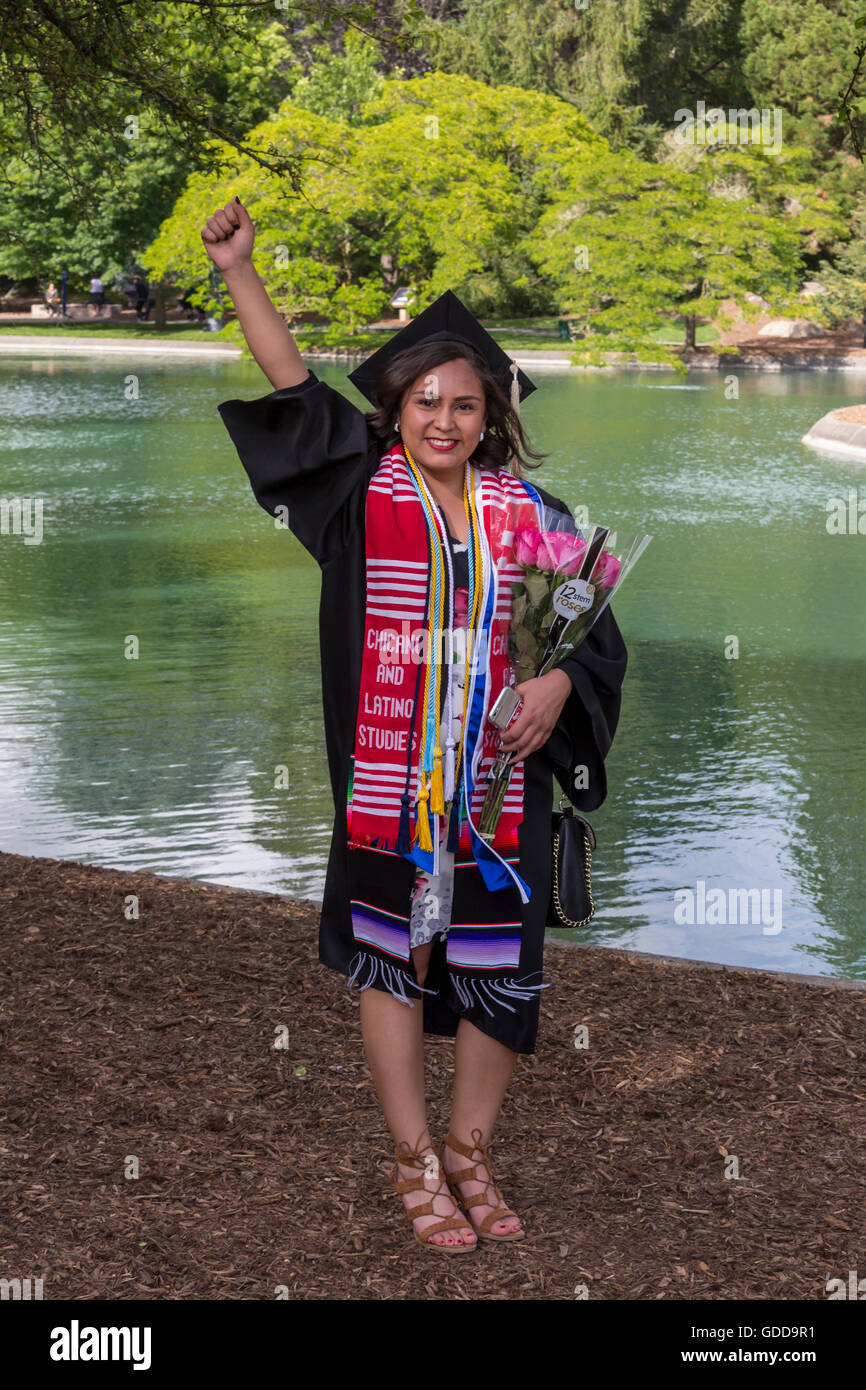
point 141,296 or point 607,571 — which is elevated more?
point 141,296

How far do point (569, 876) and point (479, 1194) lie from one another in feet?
2.41

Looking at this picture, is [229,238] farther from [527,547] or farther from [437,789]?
[437,789]

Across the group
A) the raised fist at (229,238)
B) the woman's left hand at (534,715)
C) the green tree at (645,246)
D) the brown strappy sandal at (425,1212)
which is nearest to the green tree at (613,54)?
the green tree at (645,246)

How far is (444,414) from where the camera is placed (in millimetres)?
3289

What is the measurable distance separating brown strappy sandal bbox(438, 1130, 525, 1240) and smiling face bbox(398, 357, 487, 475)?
58.5 inches

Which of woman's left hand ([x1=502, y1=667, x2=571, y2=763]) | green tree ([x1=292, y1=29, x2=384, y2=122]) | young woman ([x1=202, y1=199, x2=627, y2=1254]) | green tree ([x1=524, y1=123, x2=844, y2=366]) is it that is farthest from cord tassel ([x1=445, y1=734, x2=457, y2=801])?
green tree ([x1=292, y1=29, x2=384, y2=122])

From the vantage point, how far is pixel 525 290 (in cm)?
4331

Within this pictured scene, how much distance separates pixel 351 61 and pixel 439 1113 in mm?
44582

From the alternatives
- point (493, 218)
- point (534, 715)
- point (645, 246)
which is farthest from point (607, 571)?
point (645, 246)

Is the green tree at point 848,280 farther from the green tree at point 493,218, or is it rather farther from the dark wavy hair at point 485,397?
the dark wavy hair at point 485,397

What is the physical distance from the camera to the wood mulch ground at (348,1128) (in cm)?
335

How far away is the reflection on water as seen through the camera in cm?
672

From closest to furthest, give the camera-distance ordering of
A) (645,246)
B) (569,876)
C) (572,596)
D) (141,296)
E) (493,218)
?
(572,596) < (569,876) < (493,218) < (645,246) < (141,296)
